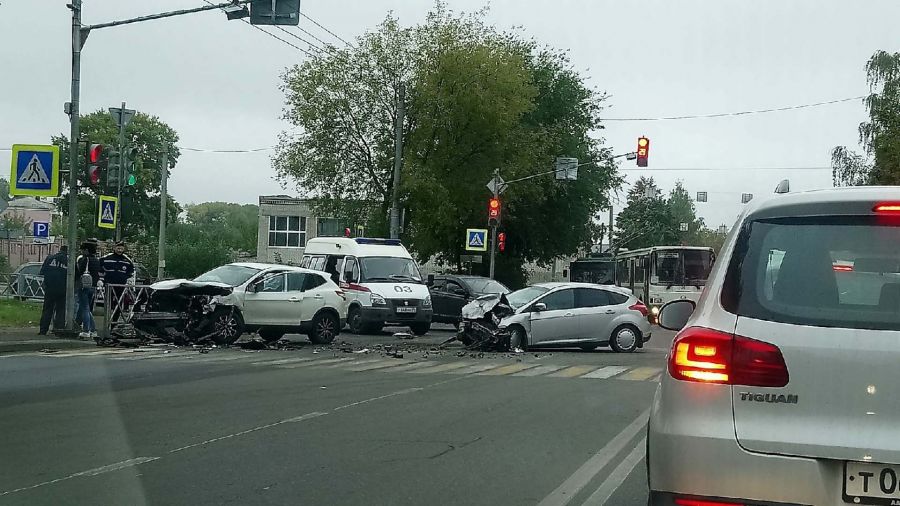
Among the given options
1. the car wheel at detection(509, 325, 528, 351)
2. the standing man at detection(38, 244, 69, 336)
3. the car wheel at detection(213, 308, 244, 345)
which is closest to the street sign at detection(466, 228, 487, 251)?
the car wheel at detection(509, 325, 528, 351)

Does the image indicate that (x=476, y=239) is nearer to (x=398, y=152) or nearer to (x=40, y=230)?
(x=398, y=152)

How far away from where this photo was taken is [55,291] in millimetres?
22422

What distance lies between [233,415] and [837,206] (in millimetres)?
8158

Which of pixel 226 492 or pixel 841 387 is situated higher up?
pixel 841 387

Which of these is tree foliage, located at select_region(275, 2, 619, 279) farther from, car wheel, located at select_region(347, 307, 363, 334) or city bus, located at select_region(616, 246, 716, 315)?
car wheel, located at select_region(347, 307, 363, 334)

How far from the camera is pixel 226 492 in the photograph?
738 cm

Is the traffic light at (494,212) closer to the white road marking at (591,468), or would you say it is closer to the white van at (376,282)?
the white van at (376,282)

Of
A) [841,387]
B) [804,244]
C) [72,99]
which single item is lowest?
[841,387]

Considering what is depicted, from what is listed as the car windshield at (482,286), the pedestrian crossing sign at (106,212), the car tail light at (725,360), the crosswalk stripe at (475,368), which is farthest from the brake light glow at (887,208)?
the car windshield at (482,286)

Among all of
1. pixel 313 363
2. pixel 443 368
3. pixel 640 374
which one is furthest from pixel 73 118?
pixel 640 374

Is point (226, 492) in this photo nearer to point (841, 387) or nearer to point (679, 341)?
point (679, 341)

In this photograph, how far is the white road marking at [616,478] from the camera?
7407 millimetres

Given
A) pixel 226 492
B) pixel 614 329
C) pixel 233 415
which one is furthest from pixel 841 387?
pixel 614 329

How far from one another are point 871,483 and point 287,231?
92.6 metres
